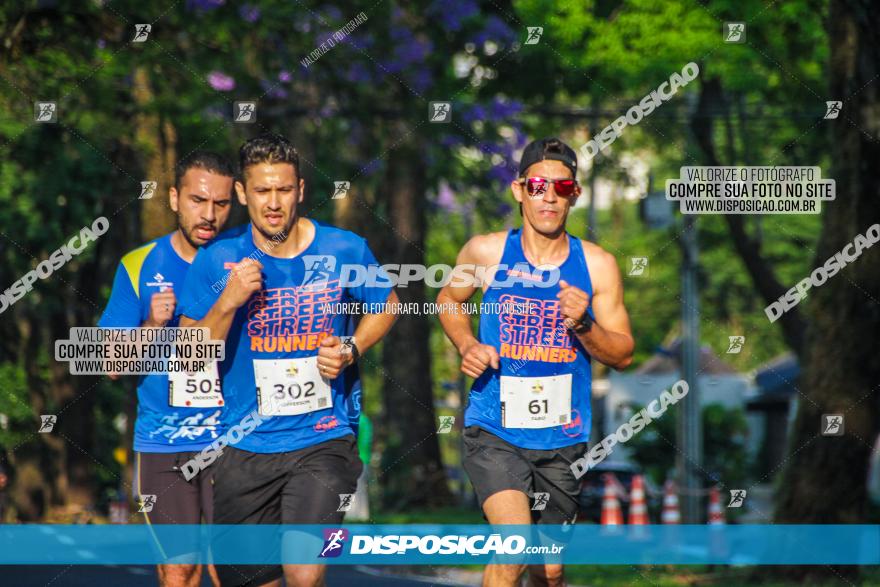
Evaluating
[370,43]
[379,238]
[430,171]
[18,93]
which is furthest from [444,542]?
[379,238]

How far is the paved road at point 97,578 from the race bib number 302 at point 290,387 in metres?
3.27

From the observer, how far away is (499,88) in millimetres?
19969

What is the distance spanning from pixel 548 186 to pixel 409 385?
594 inches

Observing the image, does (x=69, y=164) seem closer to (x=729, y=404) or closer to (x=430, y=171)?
(x=430, y=171)

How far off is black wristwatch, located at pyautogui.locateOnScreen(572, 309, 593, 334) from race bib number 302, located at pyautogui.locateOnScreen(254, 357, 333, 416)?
123 centimetres

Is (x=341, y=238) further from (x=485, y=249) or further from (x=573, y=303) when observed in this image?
(x=573, y=303)

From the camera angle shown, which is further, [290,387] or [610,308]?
[610,308]

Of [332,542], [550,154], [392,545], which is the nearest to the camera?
[332,542]

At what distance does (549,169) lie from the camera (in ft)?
24.6

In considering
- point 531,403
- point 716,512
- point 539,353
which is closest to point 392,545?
point 531,403

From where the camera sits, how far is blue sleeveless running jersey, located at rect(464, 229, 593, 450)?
743 cm

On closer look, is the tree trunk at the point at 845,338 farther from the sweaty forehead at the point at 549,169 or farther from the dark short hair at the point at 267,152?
the dark short hair at the point at 267,152

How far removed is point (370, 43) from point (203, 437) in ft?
33.9

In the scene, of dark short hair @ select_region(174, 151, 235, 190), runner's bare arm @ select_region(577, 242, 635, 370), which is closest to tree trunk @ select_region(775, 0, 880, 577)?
runner's bare arm @ select_region(577, 242, 635, 370)
